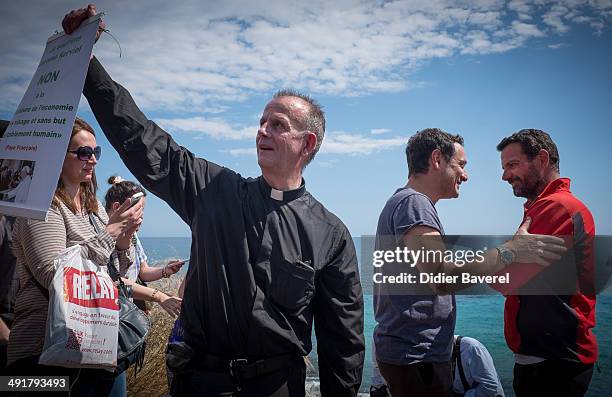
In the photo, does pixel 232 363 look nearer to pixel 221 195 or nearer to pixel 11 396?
pixel 221 195

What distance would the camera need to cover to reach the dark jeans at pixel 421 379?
2.88m

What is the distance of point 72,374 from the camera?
241 centimetres

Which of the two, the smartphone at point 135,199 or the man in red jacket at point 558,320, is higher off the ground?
the smartphone at point 135,199

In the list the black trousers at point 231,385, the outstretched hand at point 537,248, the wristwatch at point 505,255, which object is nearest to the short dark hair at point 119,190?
the black trousers at point 231,385

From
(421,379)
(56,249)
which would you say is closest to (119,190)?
(56,249)

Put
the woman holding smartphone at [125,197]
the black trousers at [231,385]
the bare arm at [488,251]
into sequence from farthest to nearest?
the woman holding smartphone at [125,197] → the bare arm at [488,251] → the black trousers at [231,385]

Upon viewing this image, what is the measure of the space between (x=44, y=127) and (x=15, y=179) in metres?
0.31

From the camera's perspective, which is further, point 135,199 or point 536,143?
point 536,143

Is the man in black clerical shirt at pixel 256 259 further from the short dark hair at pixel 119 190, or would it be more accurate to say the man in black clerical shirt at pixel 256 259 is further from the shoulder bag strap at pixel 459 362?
the shoulder bag strap at pixel 459 362

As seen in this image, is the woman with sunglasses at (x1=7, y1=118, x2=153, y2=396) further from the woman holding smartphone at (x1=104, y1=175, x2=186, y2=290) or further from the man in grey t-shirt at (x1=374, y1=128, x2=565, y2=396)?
the man in grey t-shirt at (x1=374, y1=128, x2=565, y2=396)

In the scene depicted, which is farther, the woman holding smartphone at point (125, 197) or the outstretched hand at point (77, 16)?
the woman holding smartphone at point (125, 197)

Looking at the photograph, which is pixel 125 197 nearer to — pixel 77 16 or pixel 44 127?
pixel 44 127

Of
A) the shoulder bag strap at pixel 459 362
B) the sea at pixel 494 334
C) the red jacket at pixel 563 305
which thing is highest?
the red jacket at pixel 563 305

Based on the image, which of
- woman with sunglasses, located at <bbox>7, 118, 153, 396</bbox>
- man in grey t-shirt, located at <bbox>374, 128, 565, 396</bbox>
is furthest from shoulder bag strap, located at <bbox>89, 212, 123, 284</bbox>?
man in grey t-shirt, located at <bbox>374, 128, 565, 396</bbox>
